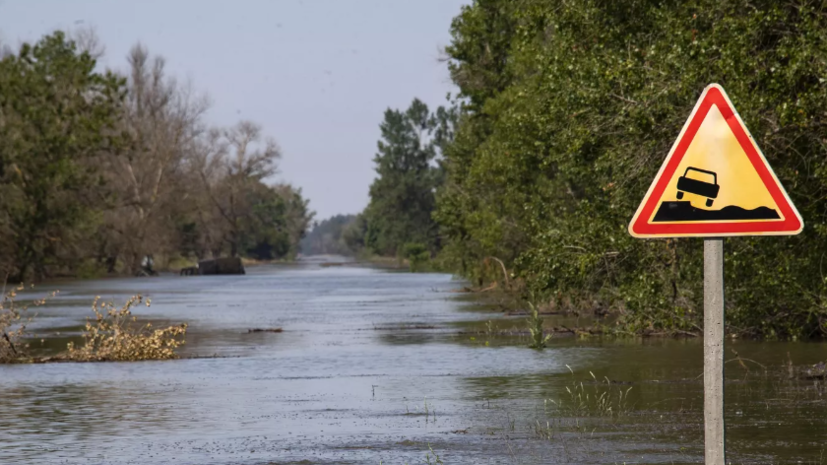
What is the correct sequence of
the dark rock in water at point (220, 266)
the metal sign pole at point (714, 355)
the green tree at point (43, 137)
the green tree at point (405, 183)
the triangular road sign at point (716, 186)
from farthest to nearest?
the green tree at point (405, 183) < the dark rock in water at point (220, 266) < the green tree at point (43, 137) < the triangular road sign at point (716, 186) < the metal sign pole at point (714, 355)

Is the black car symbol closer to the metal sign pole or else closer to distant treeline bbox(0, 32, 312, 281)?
the metal sign pole

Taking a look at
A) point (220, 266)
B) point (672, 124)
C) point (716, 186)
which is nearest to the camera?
point (716, 186)

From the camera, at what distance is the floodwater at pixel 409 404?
1119 centimetres

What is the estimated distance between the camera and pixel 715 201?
5.89 m

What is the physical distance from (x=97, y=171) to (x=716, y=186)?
266 feet

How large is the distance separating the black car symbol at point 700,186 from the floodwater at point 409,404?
16.4 feet

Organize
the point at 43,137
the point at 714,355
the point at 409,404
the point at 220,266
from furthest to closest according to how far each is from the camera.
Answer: the point at 220,266
the point at 43,137
the point at 409,404
the point at 714,355

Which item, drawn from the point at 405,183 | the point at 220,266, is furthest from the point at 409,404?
the point at 405,183

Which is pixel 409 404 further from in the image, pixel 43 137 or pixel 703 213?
pixel 43 137

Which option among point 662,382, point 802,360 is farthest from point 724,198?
point 802,360

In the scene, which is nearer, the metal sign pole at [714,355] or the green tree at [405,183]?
the metal sign pole at [714,355]

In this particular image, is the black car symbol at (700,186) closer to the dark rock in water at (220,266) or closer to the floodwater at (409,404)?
the floodwater at (409,404)

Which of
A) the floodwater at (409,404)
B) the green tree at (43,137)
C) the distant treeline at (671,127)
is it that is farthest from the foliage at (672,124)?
the green tree at (43,137)

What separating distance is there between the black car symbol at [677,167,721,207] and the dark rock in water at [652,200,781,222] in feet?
0.19
